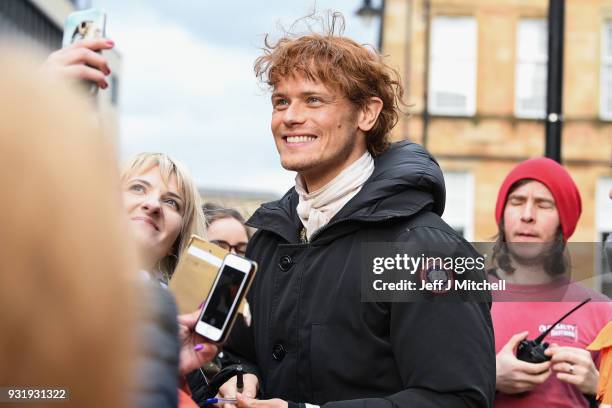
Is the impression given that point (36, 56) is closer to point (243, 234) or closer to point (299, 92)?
point (299, 92)

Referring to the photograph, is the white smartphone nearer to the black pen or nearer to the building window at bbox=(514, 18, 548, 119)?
the black pen

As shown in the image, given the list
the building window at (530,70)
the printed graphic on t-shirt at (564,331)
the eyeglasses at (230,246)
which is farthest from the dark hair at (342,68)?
the building window at (530,70)

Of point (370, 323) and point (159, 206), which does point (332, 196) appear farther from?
point (159, 206)

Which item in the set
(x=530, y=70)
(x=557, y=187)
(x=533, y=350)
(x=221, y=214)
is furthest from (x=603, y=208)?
(x=533, y=350)

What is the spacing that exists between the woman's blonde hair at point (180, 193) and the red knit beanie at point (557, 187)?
143 centimetres

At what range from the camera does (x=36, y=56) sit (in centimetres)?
96

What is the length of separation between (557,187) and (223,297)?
2.03 meters

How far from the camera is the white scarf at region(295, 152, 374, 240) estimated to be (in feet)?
10.1

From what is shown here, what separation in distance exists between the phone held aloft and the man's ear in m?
0.91

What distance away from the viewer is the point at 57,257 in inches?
33.3

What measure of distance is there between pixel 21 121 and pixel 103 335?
7.7 inches

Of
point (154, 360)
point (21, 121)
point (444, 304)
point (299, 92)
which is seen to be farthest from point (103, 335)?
point (299, 92)

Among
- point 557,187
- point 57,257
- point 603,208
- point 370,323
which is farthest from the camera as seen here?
point 603,208

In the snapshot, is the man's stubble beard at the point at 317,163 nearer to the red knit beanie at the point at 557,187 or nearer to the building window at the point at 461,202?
the red knit beanie at the point at 557,187
